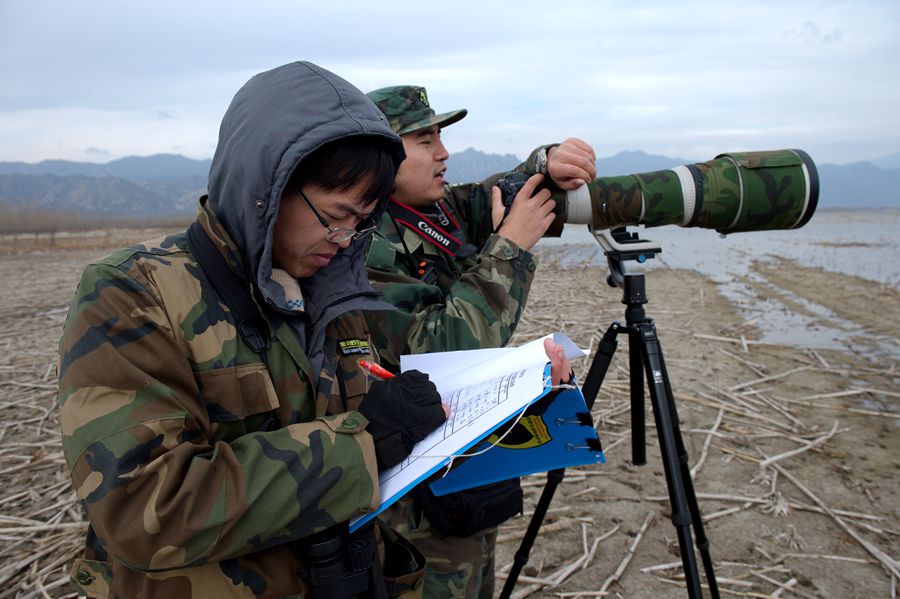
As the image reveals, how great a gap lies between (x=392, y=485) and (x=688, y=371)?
17.8ft

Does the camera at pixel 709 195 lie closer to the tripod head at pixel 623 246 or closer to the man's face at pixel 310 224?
the tripod head at pixel 623 246

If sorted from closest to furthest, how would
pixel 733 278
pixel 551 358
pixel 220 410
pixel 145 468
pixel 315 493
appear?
pixel 145 468, pixel 315 493, pixel 220 410, pixel 551 358, pixel 733 278

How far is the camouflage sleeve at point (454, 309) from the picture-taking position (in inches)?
77.8

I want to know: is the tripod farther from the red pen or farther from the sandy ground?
the red pen

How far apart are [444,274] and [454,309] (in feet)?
1.31

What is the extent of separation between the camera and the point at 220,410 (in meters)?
1.27

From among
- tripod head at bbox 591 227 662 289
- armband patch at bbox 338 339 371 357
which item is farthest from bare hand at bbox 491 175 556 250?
armband patch at bbox 338 339 371 357

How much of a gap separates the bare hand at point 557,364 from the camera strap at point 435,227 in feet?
3.01

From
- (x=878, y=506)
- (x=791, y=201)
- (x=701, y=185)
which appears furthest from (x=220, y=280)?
(x=878, y=506)

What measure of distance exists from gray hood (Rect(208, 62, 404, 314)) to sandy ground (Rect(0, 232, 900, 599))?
2.47 m

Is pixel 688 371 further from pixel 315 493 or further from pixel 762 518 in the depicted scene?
pixel 315 493

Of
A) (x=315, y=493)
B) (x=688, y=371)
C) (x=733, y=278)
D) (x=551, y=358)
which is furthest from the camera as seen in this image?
(x=733, y=278)

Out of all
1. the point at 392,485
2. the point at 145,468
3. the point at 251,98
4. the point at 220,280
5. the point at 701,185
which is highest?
the point at 251,98

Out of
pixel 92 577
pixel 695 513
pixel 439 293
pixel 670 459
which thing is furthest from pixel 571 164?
pixel 92 577
